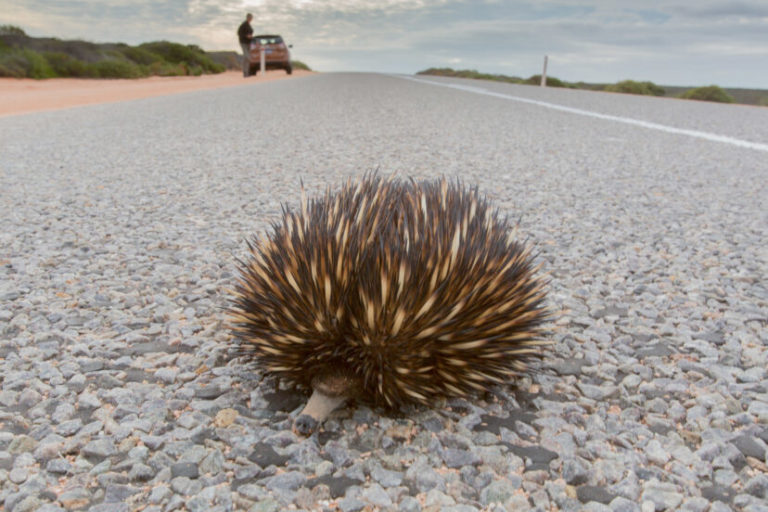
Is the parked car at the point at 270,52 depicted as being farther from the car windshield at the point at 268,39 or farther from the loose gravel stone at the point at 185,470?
the loose gravel stone at the point at 185,470

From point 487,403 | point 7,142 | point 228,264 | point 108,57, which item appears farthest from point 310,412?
point 108,57

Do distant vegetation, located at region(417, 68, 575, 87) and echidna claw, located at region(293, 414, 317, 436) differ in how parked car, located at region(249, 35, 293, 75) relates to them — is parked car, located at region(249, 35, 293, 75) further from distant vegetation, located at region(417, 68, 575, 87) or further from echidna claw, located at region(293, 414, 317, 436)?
echidna claw, located at region(293, 414, 317, 436)

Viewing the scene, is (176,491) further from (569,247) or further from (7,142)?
(7,142)

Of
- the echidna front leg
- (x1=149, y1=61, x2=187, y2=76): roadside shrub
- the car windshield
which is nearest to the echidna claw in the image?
the echidna front leg

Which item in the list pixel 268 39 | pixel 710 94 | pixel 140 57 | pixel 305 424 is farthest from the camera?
pixel 140 57

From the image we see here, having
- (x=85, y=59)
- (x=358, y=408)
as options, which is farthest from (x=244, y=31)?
(x=358, y=408)

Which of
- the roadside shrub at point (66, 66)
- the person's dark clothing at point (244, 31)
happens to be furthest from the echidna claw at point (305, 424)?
the person's dark clothing at point (244, 31)

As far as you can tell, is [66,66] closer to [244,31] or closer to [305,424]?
[244,31]

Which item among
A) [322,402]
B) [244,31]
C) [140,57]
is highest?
[244,31]

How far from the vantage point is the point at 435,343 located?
198cm

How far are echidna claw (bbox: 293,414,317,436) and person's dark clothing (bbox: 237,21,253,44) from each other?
2942 cm

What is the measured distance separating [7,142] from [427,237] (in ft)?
22.6

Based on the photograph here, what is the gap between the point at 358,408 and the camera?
2.14 meters

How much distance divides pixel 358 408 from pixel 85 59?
34.3 metres
